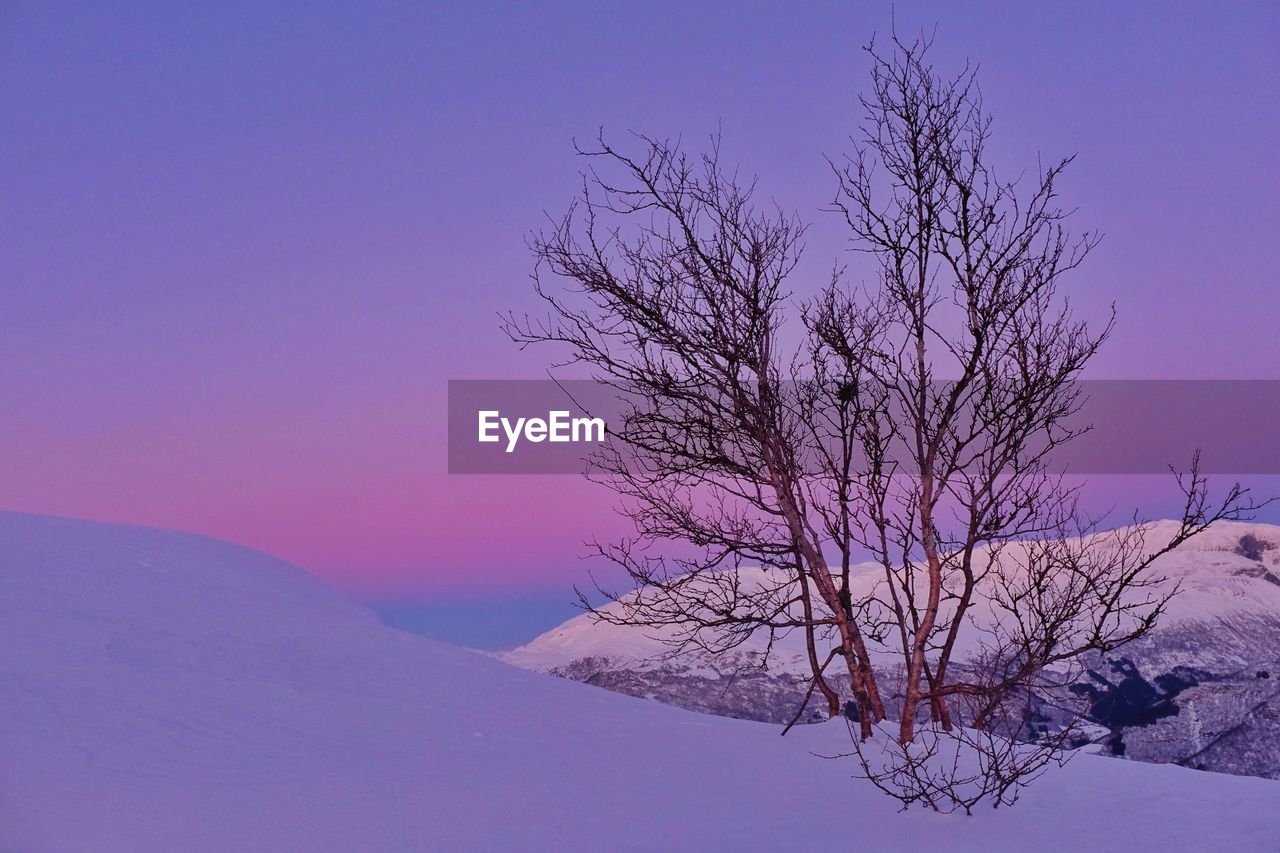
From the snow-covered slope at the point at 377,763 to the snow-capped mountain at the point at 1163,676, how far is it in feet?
207

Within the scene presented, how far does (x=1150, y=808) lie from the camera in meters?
7.76

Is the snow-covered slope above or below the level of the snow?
below

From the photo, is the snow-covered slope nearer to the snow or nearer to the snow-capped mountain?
the snow

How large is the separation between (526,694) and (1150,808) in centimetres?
549

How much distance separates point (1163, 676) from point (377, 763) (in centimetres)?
13482

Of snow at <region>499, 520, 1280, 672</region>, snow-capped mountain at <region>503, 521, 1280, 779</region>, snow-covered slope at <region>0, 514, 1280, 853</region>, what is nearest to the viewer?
snow-covered slope at <region>0, 514, 1280, 853</region>

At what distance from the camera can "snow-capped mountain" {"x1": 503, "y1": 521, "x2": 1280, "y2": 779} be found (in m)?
95.1

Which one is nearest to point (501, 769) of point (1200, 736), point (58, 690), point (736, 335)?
point (58, 690)

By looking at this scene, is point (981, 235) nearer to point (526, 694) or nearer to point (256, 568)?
point (526, 694)

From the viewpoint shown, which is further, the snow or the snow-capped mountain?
the snow

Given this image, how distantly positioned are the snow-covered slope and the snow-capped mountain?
6314cm

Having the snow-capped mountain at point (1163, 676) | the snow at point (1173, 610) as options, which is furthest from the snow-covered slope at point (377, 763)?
the snow-capped mountain at point (1163, 676)

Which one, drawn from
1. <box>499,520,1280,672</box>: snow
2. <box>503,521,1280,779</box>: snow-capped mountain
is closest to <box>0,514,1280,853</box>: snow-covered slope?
<box>499,520,1280,672</box>: snow

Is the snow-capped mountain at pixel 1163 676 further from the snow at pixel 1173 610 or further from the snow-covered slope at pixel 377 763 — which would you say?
the snow-covered slope at pixel 377 763
